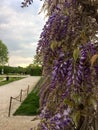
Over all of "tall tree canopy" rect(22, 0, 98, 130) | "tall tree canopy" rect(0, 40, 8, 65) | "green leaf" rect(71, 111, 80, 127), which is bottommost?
"green leaf" rect(71, 111, 80, 127)

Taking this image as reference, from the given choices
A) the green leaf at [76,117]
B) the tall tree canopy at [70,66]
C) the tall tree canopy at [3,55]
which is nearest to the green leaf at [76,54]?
the tall tree canopy at [70,66]

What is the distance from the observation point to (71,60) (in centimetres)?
184

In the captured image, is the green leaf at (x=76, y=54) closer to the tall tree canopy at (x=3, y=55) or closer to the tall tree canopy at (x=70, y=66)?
the tall tree canopy at (x=70, y=66)

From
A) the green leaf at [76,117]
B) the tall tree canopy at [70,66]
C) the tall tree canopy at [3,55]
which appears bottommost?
the green leaf at [76,117]

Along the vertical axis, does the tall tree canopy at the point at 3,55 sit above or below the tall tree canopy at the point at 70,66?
above

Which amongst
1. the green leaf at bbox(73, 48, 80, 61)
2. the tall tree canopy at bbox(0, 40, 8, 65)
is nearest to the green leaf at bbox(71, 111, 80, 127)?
the green leaf at bbox(73, 48, 80, 61)

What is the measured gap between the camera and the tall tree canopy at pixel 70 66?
180 centimetres

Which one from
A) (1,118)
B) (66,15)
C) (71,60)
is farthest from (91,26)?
(1,118)

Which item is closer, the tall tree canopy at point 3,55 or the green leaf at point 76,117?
the green leaf at point 76,117

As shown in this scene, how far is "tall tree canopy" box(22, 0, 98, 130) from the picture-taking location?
1.80m

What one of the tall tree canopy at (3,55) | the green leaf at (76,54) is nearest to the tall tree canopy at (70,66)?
the green leaf at (76,54)

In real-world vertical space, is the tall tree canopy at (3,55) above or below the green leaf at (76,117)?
above

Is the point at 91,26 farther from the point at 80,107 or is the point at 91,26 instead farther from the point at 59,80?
the point at 80,107

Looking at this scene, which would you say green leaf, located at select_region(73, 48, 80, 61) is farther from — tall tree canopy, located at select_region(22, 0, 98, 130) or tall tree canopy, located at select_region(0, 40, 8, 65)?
tall tree canopy, located at select_region(0, 40, 8, 65)
